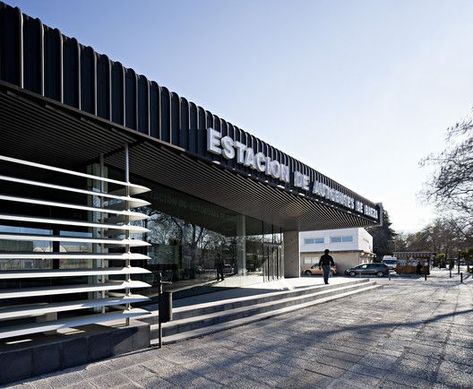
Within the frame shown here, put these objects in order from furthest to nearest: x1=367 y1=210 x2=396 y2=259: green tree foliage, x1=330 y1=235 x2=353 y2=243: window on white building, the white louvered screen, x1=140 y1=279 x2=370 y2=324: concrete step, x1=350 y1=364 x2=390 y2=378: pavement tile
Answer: x1=367 y1=210 x2=396 y2=259: green tree foliage
x1=330 y1=235 x2=353 y2=243: window on white building
x1=140 y1=279 x2=370 y2=324: concrete step
x1=350 y1=364 x2=390 y2=378: pavement tile
the white louvered screen

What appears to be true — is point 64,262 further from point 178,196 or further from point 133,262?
point 178,196

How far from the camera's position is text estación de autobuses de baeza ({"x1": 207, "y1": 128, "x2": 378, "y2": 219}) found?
856cm

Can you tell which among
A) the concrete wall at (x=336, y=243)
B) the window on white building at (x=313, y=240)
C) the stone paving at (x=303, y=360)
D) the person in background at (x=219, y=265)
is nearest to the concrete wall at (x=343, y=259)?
the concrete wall at (x=336, y=243)

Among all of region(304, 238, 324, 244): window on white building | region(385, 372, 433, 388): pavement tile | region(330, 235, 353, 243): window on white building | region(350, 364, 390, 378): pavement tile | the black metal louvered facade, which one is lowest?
region(304, 238, 324, 244): window on white building

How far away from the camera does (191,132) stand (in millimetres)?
7914

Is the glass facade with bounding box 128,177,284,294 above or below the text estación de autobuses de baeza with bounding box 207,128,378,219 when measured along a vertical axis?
below

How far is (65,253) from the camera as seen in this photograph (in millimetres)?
5527

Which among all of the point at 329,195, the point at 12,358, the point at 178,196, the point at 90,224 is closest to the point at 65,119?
the point at 90,224

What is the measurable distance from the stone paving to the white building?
38404mm

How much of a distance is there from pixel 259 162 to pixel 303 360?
5544mm

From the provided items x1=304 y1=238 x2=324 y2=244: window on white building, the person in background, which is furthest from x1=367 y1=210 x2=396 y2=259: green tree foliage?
the person in background

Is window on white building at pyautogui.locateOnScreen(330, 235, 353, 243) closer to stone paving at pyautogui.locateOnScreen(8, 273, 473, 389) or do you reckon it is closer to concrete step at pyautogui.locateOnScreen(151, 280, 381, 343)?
concrete step at pyautogui.locateOnScreen(151, 280, 381, 343)

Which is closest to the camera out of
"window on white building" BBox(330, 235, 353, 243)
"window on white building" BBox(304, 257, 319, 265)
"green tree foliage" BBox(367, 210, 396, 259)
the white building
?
the white building

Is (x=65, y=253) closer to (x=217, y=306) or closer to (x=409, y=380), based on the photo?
(x=217, y=306)
